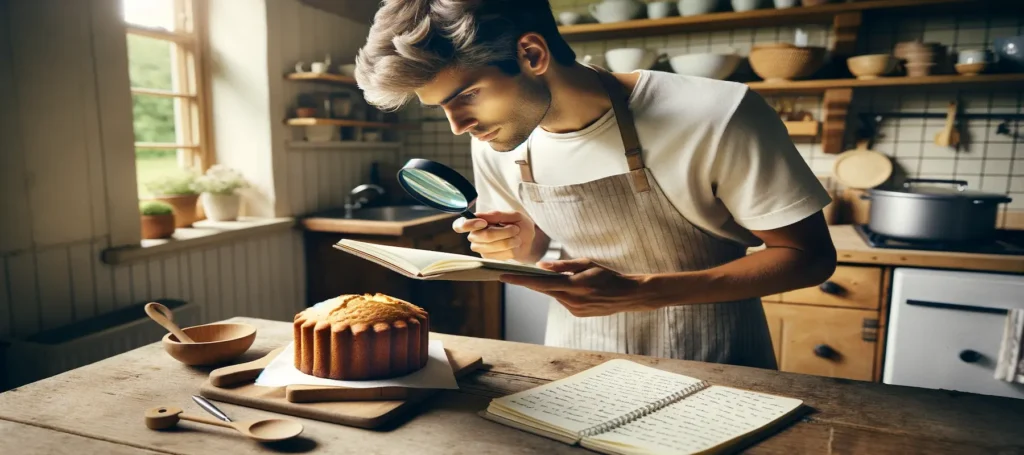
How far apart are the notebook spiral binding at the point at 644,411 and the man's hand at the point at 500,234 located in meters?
0.60

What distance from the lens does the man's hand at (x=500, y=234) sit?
4.90 ft

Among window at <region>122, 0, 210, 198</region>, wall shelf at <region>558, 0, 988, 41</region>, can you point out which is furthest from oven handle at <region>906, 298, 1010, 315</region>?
window at <region>122, 0, 210, 198</region>

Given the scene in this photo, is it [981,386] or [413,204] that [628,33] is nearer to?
[413,204]

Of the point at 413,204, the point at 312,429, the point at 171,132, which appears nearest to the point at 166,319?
the point at 312,429

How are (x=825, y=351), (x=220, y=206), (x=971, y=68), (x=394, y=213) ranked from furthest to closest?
(x=394, y=213)
(x=220, y=206)
(x=971, y=68)
(x=825, y=351)

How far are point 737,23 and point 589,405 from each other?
2.60m

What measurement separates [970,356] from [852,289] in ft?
1.42

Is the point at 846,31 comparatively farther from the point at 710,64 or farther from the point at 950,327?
the point at 950,327

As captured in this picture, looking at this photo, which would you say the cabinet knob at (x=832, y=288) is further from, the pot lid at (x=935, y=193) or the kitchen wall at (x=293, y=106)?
the kitchen wall at (x=293, y=106)

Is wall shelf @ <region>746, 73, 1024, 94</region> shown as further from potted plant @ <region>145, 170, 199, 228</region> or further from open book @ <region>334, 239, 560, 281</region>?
potted plant @ <region>145, 170, 199, 228</region>

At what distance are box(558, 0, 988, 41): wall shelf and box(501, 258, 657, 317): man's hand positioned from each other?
2.17 metres

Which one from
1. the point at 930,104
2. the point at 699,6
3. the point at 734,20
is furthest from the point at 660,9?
the point at 930,104

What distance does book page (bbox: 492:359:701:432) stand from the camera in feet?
3.20

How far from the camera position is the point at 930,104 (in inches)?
119
